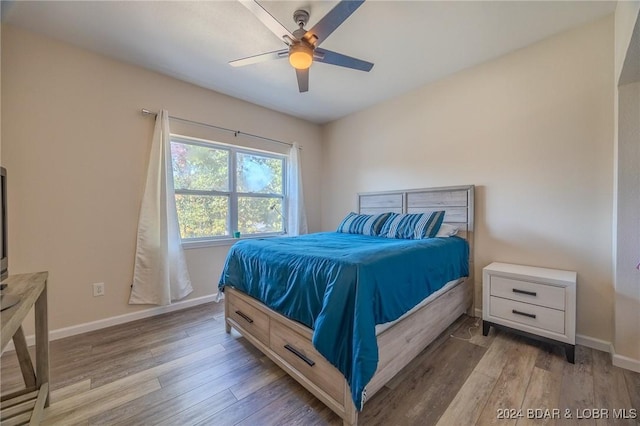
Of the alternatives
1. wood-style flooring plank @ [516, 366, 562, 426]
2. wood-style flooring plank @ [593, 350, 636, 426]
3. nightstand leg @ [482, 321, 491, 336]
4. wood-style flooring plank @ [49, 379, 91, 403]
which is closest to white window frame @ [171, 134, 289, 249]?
wood-style flooring plank @ [49, 379, 91, 403]

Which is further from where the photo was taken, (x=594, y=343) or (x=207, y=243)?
(x=207, y=243)

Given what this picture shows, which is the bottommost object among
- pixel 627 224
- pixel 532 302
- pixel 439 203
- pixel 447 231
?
pixel 532 302

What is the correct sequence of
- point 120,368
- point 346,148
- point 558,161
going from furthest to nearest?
point 346,148 → point 558,161 → point 120,368

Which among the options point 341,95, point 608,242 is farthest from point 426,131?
point 608,242

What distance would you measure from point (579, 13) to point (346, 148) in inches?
105

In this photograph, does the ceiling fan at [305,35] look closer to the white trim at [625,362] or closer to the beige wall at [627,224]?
the beige wall at [627,224]

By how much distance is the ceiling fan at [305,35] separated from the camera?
1455 millimetres

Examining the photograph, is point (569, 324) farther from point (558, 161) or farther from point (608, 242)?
point (558, 161)

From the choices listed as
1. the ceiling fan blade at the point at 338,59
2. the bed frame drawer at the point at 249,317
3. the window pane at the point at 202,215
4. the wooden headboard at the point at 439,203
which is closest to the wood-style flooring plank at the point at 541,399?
the wooden headboard at the point at 439,203

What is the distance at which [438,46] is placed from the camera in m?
2.28

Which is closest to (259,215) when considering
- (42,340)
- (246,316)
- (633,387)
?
(246,316)

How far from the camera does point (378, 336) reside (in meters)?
1.40

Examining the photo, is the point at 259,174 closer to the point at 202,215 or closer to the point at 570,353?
the point at 202,215

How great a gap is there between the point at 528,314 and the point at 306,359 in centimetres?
182
